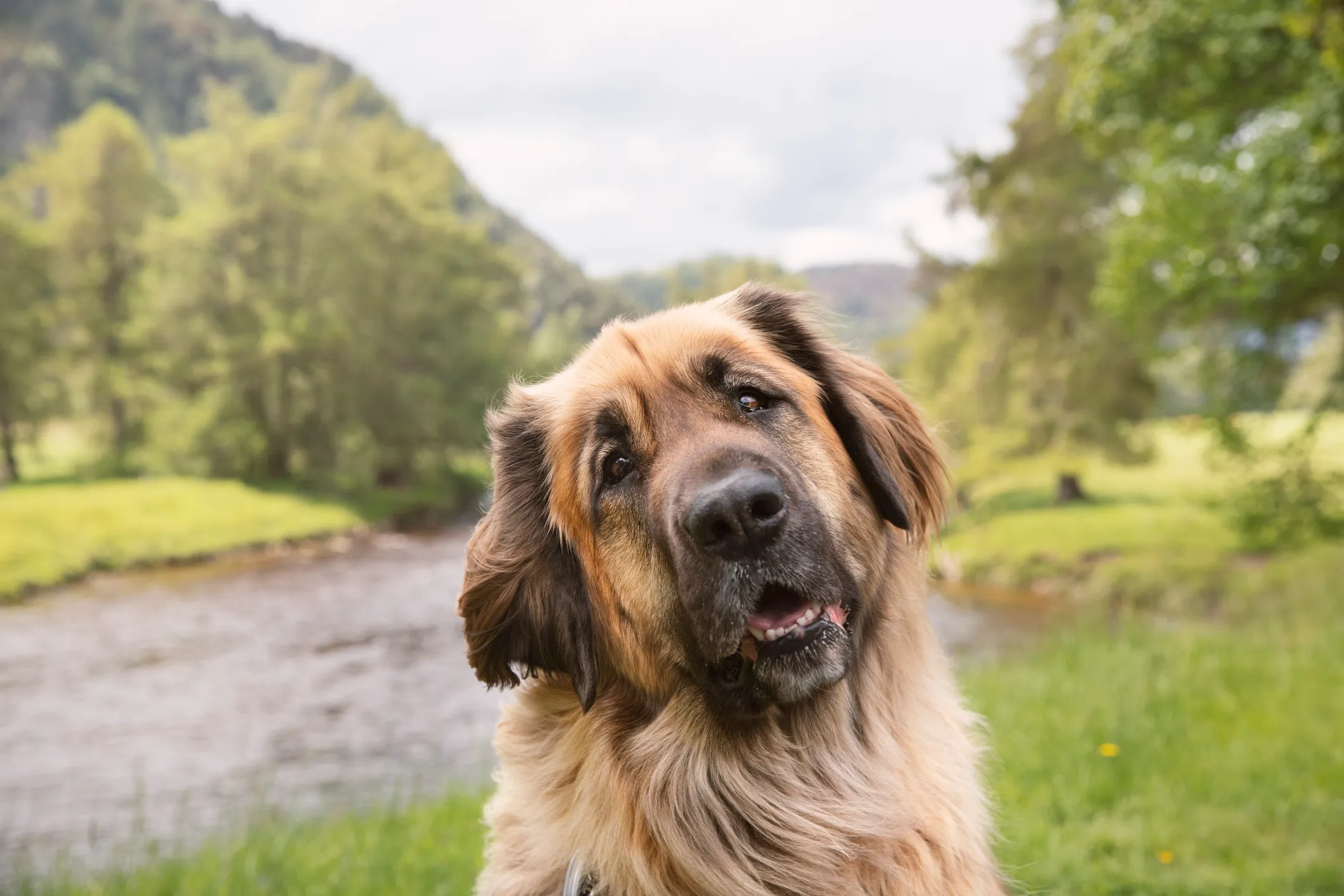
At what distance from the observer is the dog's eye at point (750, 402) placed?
2.72 m

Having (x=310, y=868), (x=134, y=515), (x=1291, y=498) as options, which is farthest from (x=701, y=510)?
(x=134, y=515)

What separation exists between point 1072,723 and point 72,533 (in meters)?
22.5

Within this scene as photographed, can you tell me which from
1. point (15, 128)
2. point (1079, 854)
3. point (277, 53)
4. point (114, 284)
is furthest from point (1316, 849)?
point (277, 53)

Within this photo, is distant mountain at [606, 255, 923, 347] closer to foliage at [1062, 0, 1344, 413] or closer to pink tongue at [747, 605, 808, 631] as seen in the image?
foliage at [1062, 0, 1344, 413]

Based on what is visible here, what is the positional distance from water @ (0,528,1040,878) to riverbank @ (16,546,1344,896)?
901 mm

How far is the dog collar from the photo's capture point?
2555 mm

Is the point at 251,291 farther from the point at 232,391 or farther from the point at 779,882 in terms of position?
the point at 779,882

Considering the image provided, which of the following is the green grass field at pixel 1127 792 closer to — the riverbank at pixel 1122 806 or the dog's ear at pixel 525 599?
the riverbank at pixel 1122 806

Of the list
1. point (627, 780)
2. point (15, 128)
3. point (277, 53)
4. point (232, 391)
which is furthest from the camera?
point (277, 53)

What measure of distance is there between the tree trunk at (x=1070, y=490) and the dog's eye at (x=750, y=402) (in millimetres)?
28019

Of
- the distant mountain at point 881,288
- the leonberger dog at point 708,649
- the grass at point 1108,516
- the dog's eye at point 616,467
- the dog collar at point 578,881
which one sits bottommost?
the grass at point 1108,516

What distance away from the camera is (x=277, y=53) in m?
112

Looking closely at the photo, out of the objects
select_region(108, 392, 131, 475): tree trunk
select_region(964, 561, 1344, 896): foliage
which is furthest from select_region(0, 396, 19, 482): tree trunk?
select_region(964, 561, 1344, 896): foliage

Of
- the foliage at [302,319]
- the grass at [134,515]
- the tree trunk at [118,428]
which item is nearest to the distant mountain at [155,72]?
the foliage at [302,319]
